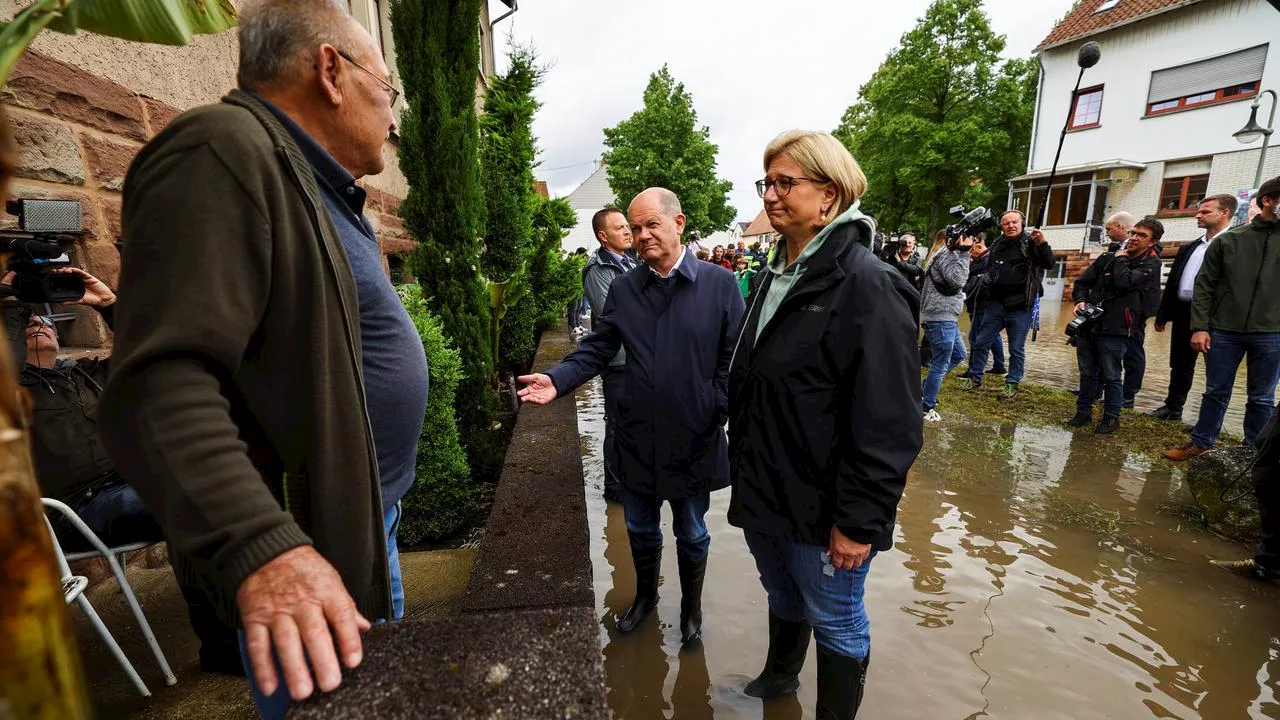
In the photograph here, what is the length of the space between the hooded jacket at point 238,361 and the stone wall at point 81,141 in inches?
73.5

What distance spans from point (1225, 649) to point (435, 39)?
5.96 metres

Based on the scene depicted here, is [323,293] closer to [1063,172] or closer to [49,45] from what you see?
[49,45]

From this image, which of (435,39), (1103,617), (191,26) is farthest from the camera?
(435,39)

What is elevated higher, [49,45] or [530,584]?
[49,45]

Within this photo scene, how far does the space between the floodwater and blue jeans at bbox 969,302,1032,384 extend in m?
2.66

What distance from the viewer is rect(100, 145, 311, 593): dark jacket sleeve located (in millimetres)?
868

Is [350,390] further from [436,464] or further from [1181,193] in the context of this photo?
[1181,193]

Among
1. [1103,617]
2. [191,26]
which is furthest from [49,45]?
[1103,617]

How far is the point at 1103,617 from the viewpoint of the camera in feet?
9.62

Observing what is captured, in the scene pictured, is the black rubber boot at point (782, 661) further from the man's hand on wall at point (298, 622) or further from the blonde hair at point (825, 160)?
the man's hand on wall at point (298, 622)

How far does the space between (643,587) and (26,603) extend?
2.63 m

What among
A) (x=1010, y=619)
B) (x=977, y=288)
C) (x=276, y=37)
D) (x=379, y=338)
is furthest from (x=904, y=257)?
(x=276, y=37)

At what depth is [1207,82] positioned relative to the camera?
1906 centimetres

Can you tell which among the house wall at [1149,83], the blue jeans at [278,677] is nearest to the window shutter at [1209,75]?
the house wall at [1149,83]
